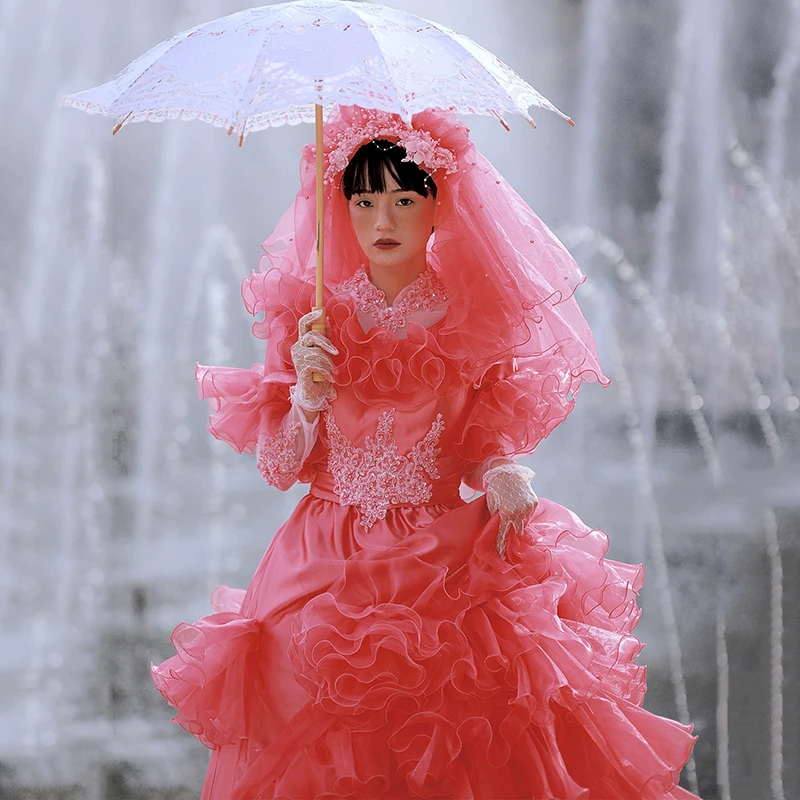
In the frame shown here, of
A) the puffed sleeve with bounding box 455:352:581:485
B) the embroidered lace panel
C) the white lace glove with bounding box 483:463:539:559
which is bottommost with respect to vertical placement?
the white lace glove with bounding box 483:463:539:559

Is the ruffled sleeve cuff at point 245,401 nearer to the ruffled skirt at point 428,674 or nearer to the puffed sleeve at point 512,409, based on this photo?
the ruffled skirt at point 428,674

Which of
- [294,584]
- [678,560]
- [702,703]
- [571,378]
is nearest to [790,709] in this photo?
[702,703]

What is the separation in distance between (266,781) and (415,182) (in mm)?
962

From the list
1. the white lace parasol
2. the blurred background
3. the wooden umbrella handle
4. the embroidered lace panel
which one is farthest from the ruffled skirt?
the blurred background

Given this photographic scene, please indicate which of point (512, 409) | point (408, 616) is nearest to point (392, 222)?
point (512, 409)

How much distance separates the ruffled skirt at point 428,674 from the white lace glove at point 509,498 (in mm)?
22

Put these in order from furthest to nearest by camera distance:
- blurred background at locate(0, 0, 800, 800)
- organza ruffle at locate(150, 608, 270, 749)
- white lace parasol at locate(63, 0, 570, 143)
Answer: blurred background at locate(0, 0, 800, 800) → organza ruffle at locate(150, 608, 270, 749) → white lace parasol at locate(63, 0, 570, 143)

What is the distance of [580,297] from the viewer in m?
3.45

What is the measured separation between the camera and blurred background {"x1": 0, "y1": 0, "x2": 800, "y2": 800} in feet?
10.1

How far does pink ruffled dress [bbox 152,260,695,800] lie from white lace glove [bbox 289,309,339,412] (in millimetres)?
38

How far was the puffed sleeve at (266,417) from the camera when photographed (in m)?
1.72

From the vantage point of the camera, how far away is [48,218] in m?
3.28

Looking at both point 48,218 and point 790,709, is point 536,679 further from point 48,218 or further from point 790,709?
point 48,218

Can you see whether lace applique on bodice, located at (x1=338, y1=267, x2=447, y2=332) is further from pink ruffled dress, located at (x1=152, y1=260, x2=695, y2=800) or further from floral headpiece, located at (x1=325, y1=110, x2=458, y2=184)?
floral headpiece, located at (x1=325, y1=110, x2=458, y2=184)
